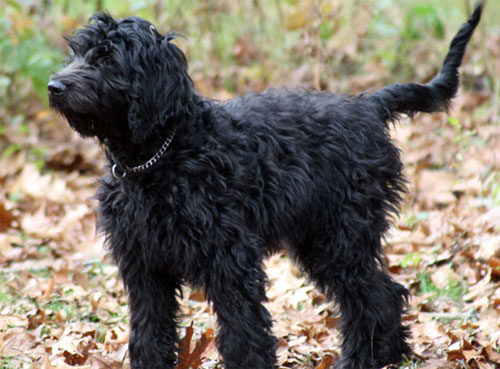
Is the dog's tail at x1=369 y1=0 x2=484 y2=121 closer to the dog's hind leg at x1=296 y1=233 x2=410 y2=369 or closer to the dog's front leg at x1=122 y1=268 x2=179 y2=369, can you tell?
the dog's hind leg at x1=296 y1=233 x2=410 y2=369

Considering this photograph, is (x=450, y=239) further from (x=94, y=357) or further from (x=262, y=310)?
(x=94, y=357)

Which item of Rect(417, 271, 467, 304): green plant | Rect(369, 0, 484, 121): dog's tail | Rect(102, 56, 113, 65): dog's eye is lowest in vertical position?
Rect(417, 271, 467, 304): green plant

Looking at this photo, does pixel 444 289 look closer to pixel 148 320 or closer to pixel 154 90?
pixel 148 320

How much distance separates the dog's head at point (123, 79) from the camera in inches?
138

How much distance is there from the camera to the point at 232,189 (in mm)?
3779

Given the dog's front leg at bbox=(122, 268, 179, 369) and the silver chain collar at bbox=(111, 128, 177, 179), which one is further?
the dog's front leg at bbox=(122, 268, 179, 369)

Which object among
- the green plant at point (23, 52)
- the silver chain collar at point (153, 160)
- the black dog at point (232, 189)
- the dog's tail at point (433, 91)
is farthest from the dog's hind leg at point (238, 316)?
the green plant at point (23, 52)

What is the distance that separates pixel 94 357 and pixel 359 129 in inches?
85.5

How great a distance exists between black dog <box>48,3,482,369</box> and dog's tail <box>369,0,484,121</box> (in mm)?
14

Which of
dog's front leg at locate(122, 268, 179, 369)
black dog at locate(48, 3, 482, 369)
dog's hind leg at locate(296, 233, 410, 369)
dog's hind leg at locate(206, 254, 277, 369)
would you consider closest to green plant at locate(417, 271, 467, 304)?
black dog at locate(48, 3, 482, 369)

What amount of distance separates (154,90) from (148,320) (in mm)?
1343

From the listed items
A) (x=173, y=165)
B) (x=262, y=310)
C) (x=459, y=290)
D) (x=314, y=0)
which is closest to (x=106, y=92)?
(x=173, y=165)

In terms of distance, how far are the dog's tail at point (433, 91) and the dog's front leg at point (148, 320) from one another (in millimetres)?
1930

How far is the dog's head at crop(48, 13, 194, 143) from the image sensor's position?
350 centimetres
